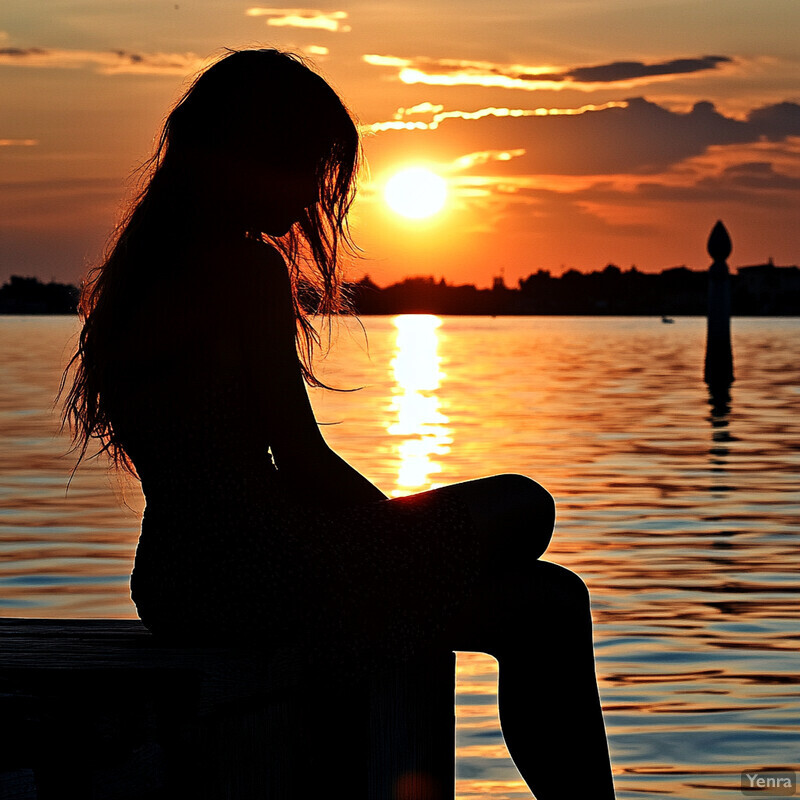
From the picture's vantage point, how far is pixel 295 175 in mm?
3135

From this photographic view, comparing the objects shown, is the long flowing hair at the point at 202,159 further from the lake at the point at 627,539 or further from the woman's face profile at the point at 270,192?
the lake at the point at 627,539

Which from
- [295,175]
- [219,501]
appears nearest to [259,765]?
[219,501]

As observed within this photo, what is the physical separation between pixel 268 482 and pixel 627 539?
24.2 feet

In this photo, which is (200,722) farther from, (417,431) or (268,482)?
(417,431)

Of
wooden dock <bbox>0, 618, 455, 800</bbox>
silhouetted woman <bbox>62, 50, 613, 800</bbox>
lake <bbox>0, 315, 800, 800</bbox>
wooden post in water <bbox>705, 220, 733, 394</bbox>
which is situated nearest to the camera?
wooden dock <bbox>0, 618, 455, 800</bbox>

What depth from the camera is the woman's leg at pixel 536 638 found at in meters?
3.10

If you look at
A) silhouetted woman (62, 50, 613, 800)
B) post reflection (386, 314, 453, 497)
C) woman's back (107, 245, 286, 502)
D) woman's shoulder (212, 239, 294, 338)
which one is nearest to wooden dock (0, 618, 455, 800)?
silhouetted woman (62, 50, 613, 800)

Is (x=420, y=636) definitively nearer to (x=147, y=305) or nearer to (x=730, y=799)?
(x=147, y=305)

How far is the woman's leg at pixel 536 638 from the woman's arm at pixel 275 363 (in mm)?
350

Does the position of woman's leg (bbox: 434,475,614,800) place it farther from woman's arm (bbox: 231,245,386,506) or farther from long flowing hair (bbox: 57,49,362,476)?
long flowing hair (bbox: 57,49,362,476)

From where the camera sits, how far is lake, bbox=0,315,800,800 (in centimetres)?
529

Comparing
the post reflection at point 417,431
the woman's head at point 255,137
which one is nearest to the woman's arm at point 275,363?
the woman's head at point 255,137

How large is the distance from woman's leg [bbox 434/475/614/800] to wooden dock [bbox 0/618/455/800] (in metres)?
0.25

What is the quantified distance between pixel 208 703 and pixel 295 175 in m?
1.12
